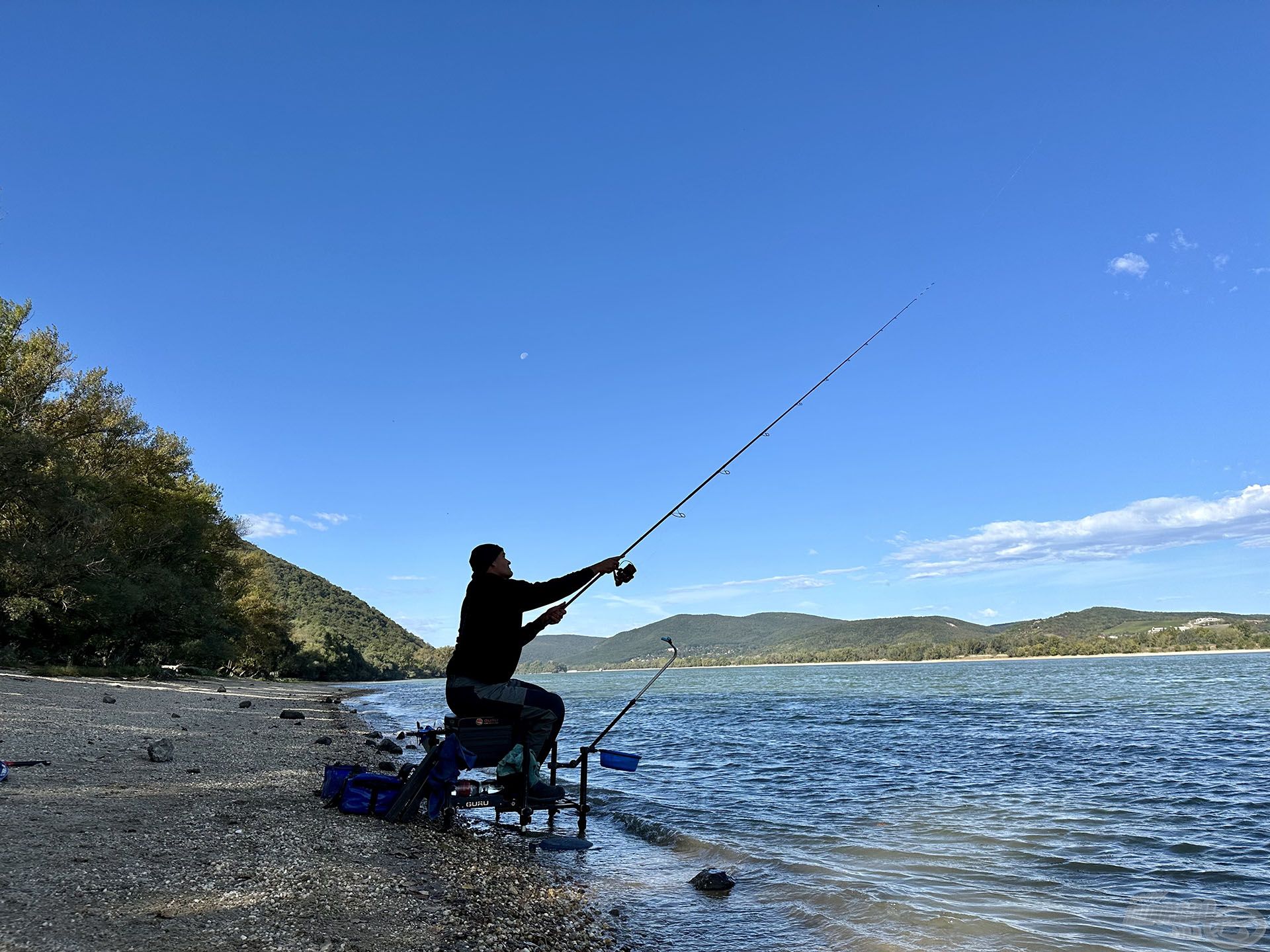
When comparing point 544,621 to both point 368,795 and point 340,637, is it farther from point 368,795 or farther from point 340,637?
point 340,637

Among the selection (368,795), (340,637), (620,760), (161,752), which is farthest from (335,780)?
(340,637)

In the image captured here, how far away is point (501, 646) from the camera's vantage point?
24.1 ft

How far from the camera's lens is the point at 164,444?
46469 millimetres

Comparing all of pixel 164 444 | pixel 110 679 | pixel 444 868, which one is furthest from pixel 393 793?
pixel 164 444

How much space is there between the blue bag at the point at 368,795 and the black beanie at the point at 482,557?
2864 millimetres

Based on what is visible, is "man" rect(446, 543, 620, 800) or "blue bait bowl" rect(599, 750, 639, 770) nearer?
"man" rect(446, 543, 620, 800)

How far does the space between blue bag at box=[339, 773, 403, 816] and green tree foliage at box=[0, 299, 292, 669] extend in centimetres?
2307

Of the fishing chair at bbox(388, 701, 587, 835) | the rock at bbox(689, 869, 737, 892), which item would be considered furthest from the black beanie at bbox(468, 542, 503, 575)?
the rock at bbox(689, 869, 737, 892)

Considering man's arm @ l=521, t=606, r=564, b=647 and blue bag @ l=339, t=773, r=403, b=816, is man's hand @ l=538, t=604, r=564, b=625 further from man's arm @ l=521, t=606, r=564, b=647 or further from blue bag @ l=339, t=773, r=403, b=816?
blue bag @ l=339, t=773, r=403, b=816

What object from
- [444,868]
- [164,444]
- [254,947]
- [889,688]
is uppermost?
[164,444]

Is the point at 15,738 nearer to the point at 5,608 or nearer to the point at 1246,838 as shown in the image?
the point at 1246,838

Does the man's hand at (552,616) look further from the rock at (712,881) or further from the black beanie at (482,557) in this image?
the rock at (712,881)

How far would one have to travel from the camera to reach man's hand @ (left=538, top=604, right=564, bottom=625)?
7.85 metres

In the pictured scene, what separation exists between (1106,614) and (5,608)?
8470 inches
